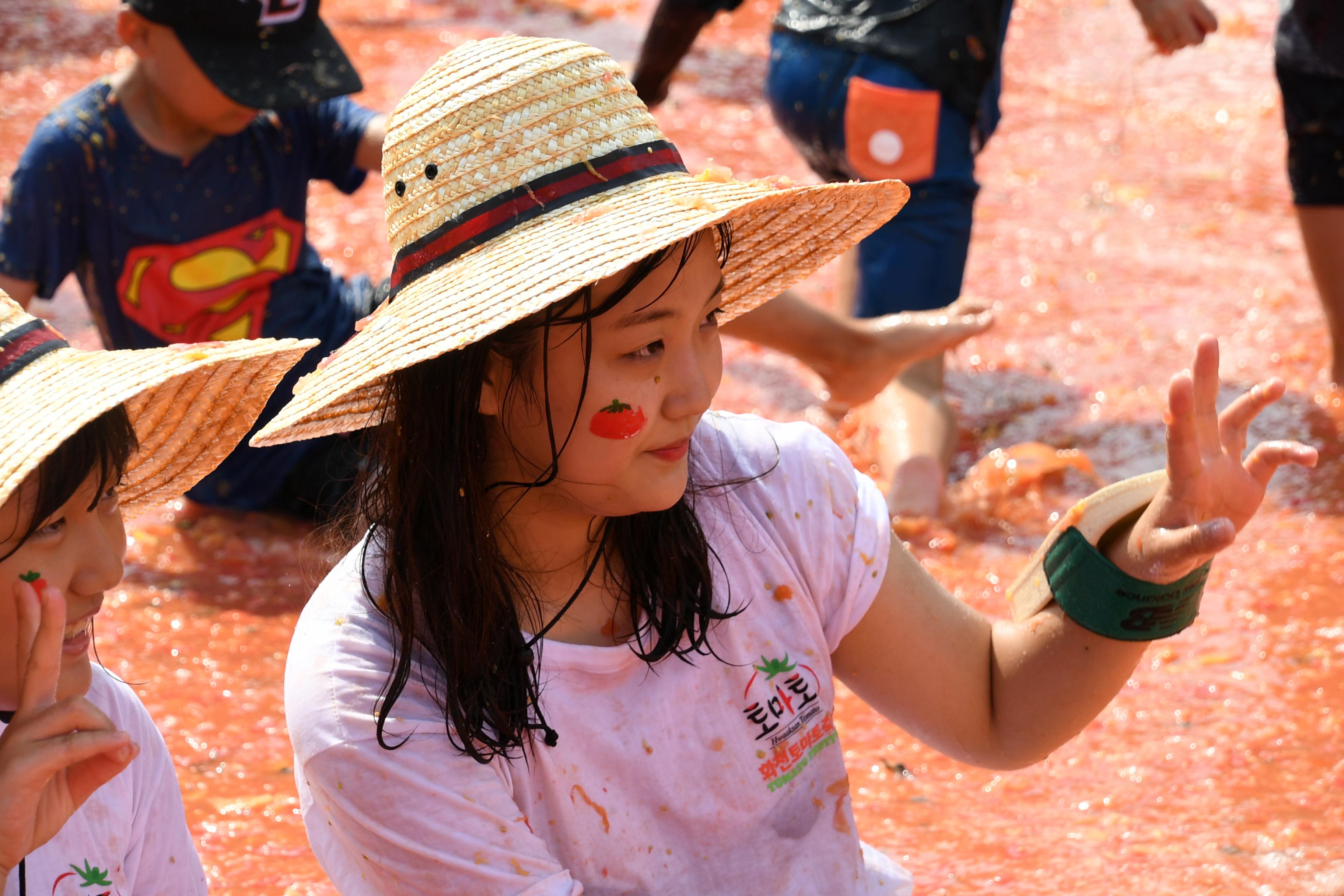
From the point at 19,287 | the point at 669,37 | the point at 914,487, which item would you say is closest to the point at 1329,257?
the point at 914,487

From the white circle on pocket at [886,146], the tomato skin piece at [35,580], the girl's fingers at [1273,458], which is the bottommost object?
the white circle on pocket at [886,146]

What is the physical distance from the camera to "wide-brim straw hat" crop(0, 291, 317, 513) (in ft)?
4.61

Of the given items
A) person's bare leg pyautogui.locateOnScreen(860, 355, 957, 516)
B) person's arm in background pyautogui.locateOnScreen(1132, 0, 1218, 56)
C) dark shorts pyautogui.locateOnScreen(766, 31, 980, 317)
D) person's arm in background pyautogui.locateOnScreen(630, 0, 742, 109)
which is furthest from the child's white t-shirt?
person's arm in background pyautogui.locateOnScreen(630, 0, 742, 109)

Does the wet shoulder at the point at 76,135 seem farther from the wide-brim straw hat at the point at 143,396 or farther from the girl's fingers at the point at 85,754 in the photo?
the girl's fingers at the point at 85,754

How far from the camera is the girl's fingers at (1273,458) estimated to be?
159 centimetres

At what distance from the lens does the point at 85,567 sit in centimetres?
154

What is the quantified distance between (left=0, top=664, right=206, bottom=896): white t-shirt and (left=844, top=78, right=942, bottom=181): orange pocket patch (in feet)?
7.94

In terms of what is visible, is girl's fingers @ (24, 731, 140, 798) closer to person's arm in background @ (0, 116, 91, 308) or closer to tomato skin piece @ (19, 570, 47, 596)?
tomato skin piece @ (19, 570, 47, 596)

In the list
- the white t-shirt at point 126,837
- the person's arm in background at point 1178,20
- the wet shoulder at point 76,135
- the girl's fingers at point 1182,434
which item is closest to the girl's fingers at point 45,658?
the white t-shirt at point 126,837

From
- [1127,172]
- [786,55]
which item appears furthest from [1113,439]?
[1127,172]

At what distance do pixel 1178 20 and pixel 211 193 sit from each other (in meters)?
2.43

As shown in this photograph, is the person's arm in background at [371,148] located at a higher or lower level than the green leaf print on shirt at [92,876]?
higher

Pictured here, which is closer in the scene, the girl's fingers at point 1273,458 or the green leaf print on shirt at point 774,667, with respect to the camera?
the girl's fingers at point 1273,458

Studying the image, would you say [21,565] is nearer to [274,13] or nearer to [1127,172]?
[274,13]
